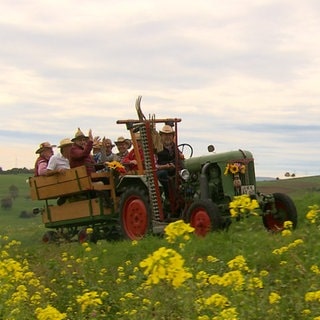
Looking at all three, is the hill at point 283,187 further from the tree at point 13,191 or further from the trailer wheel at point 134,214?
the tree at point 13,191

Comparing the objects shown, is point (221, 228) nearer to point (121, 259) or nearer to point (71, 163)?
point (121, 259)

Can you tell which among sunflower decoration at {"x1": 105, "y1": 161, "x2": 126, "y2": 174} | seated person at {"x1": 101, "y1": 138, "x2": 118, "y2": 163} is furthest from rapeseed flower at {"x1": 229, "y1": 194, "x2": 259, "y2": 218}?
seated person at {"x1": 101, "y1": 138, "x2": 118, "y2": 163}

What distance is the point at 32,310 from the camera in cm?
485

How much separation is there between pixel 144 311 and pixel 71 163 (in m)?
7.62

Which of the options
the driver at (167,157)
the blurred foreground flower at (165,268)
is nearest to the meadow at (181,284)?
the blurred foreground flower at (165,268)

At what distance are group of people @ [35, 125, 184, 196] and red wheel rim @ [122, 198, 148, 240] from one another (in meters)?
0.45

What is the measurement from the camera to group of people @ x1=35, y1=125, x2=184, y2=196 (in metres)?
10.4

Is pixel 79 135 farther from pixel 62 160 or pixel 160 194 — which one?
pixel 160 194

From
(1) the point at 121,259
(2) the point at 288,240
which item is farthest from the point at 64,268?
(2) the point at 288,240

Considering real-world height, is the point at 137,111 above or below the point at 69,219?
above

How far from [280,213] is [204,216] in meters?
1.21

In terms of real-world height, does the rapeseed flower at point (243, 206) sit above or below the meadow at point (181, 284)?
above

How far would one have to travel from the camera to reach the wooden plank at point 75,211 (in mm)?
11312

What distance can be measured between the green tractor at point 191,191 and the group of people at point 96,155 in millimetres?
133
